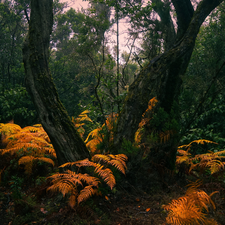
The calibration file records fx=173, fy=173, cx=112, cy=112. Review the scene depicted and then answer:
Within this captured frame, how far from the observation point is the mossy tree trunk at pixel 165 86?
3.30 metres

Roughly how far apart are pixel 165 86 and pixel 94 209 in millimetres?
3017

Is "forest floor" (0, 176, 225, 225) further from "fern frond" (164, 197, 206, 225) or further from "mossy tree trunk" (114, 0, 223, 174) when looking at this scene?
"mossy tree trunk" (114, 0, 223, 174)

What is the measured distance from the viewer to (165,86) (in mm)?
4129

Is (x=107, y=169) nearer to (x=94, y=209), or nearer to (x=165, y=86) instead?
(x=94, y=209)

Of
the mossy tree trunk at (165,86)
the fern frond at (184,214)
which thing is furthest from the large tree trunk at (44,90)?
the fern frond at (184,214)

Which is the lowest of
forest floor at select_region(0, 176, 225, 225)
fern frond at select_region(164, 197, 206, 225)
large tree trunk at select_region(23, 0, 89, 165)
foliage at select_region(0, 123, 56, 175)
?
forest floor at select_region(0, 176, 225, 225)

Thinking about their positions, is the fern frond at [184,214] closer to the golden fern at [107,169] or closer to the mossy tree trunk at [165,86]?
the golden fern at [107,169]

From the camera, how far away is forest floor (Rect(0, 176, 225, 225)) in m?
2.27

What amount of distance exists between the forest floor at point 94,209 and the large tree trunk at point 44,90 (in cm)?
67

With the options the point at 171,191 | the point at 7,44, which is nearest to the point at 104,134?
the point at 171,191

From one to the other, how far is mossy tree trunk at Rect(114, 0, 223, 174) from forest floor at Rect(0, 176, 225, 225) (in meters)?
0.85

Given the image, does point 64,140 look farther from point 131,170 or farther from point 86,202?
point 131,170

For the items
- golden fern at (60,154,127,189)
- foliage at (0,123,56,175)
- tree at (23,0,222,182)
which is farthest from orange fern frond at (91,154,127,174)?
foliage at (0,123,56,175)

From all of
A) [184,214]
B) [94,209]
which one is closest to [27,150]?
[94,209]
